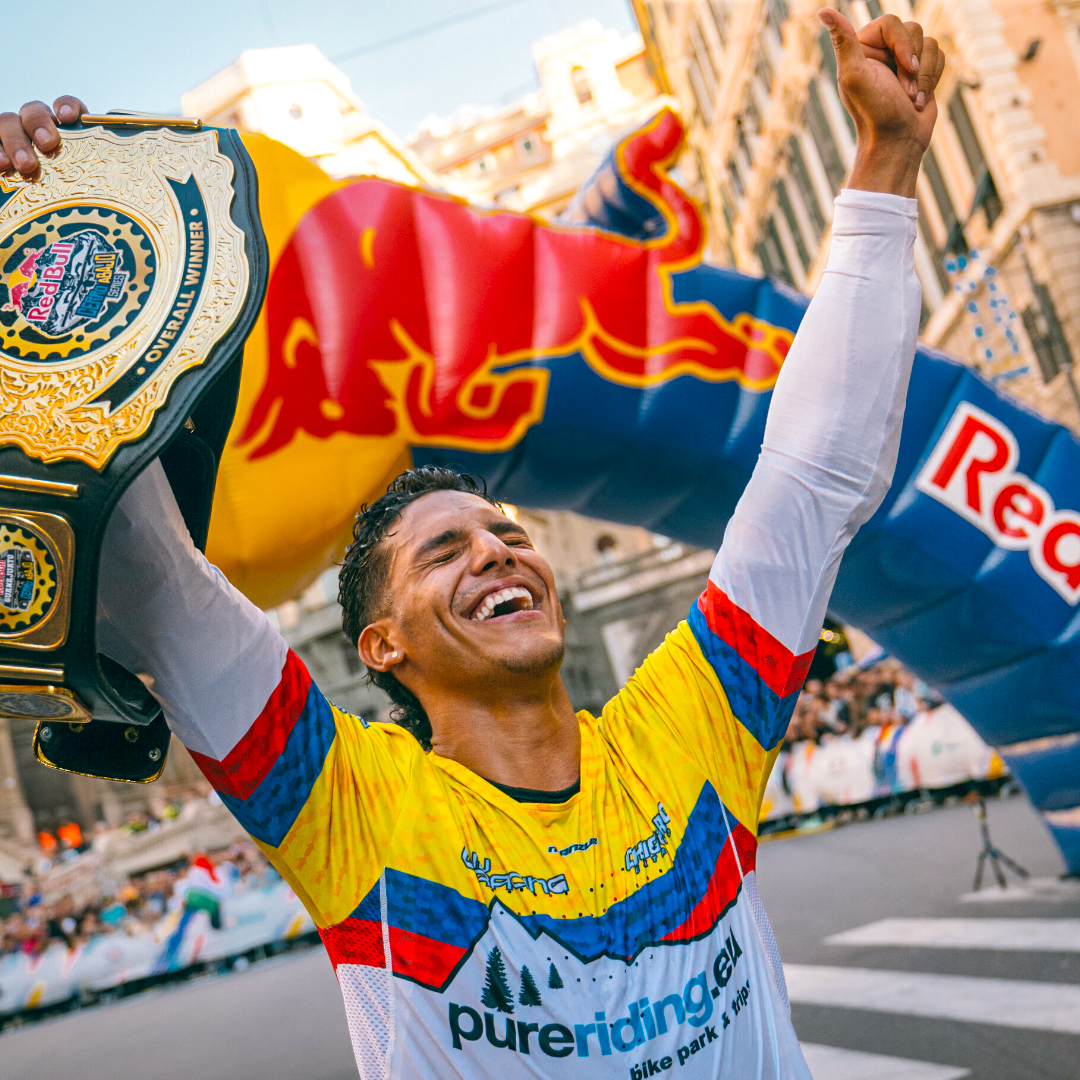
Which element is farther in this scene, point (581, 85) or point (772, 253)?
point (581, 85)

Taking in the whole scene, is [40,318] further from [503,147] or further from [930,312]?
[503,147]

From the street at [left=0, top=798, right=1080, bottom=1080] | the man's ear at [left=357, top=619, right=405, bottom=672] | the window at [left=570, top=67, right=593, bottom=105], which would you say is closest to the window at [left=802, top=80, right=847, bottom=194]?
the street at [left=0, top=798, right=1080, bottom=1080]

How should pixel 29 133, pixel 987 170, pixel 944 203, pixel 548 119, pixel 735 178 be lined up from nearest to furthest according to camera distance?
pixel 29 133 → pixel 987 170 → pixel 944 203 → pixel 735 178 → pixel 548 119

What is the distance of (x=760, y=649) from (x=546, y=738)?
355mm

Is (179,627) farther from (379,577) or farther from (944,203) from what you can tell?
(944,203)

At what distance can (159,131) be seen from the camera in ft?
4.00

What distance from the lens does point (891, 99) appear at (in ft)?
4.89

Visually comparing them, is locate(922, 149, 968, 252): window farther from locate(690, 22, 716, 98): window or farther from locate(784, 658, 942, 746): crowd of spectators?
locate(690, 22, 716, 98): window

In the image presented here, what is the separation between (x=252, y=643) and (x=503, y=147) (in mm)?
52518

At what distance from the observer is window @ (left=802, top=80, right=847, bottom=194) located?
1741 cm

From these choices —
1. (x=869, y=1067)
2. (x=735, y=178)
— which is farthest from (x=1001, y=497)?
(x=735, y=178)

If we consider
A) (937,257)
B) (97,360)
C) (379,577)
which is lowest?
(379,577)

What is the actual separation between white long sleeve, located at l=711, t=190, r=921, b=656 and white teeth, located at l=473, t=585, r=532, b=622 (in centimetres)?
32

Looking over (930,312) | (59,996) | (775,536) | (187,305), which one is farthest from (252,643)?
(930,312)
